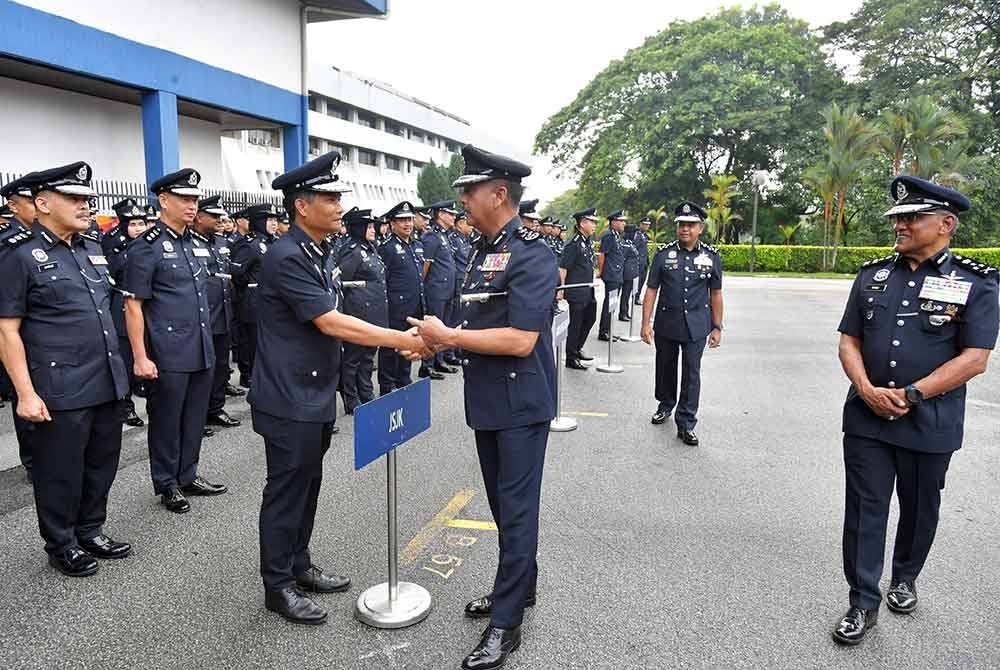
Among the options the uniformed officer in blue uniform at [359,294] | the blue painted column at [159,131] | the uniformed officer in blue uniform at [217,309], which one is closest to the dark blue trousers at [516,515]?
the uniformed officer in blue uniform at [217,309]

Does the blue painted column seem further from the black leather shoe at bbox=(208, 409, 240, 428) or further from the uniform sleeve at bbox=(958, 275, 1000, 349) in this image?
the uniform sleeve at bbox=(958, 275, 1000, 349)

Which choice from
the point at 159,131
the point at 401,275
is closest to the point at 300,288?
the point at 401,275

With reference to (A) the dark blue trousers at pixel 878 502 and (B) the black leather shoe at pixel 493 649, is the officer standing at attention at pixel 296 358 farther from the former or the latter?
(A) the dark blue trousers at pixel 878 502

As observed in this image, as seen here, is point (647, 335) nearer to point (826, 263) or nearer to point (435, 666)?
point (435, 666)

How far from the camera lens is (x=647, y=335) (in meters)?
6.32

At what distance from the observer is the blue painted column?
40.4ft

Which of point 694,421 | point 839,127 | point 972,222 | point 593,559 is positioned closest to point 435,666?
point 593,559

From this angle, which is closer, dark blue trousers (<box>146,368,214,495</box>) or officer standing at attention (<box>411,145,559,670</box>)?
officer standing at attention (<box>411,145,559,670</box>)

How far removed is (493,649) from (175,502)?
2.56 meters

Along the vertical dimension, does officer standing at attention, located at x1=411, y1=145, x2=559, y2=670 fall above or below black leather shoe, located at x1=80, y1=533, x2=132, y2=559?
above

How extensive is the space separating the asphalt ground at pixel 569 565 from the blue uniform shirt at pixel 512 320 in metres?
1.01

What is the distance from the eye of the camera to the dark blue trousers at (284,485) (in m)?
3.07

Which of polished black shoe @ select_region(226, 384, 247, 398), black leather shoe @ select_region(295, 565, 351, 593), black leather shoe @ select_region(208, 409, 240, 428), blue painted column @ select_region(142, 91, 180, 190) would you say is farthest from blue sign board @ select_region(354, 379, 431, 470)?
blue painted column @ select_region(142, 91, 180, 190)

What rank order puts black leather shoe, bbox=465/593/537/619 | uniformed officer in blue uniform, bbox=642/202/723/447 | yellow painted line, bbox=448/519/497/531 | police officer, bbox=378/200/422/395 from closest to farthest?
black leather shoe, bbox=465/593/537/619 → yellow painted line, bbox=448/519/497/531 → uniformed officer in blue uniform, bbox=642/202/723/447 → police officer, bbox=378/200/422/395
